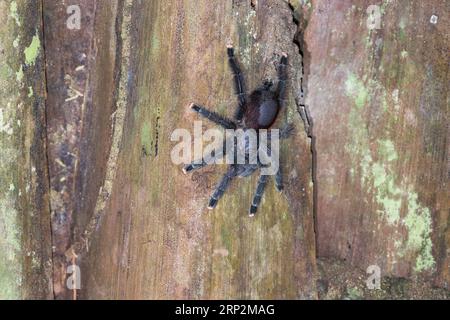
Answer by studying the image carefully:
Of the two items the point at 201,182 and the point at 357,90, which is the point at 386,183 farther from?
the point at 201,182

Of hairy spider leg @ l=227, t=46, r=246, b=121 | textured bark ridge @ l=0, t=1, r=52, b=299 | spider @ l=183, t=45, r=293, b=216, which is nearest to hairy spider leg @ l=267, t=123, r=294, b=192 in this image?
spider @ l=183, t=45, r=293, b=216

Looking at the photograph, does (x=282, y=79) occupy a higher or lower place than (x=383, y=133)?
higher

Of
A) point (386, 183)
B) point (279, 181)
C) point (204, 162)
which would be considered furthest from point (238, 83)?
point (386, 183)

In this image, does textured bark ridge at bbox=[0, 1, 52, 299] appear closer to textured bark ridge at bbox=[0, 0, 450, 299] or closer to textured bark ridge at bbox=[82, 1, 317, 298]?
textured bark ridge at bbox=[0, 0, 450, 299]

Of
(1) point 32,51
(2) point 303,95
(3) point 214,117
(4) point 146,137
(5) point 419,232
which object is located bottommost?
(5) point 419,232

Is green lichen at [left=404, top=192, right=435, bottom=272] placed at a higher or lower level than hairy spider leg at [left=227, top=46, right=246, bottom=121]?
lower

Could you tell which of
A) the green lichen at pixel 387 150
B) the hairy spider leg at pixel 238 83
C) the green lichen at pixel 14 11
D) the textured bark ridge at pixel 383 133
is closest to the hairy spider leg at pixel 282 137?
the textured bark ridge at pixel 383 133
